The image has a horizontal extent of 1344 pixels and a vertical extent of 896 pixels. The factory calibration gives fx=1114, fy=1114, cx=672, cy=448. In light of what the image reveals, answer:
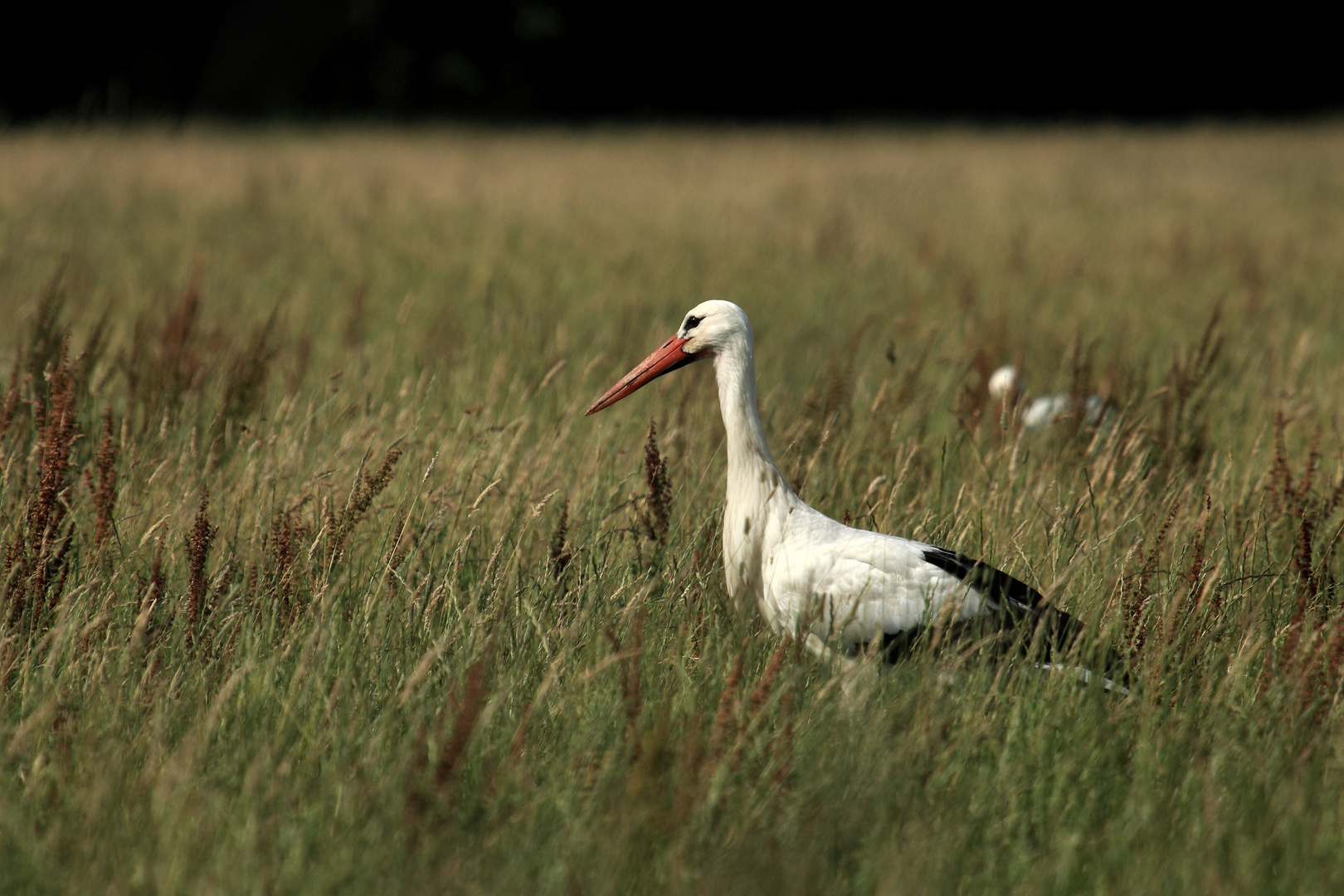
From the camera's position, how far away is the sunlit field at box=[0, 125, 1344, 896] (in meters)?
1.81

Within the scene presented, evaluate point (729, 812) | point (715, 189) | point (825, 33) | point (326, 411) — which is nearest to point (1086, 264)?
point (715, 189)

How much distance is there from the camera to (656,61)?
98.4ft

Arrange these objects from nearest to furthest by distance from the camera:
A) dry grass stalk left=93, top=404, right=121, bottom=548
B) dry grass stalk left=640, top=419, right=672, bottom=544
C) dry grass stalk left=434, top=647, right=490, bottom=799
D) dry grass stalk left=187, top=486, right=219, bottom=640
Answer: dry grass stalk left=434, top=647, right=490, bottom=799 < dry grass stalk left=187, top=486, right=219, bottom=640 < dry grass stalk left=93, top=404, right=121, bottom=548 < dry grass stalk left=640, top=419, right=672, bottom=544

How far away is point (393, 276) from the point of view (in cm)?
664

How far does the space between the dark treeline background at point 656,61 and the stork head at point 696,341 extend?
19.1 meters

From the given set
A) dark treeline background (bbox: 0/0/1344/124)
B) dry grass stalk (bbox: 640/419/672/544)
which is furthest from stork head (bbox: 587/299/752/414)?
dark treeline background (bbox: 0/0/1344/124)

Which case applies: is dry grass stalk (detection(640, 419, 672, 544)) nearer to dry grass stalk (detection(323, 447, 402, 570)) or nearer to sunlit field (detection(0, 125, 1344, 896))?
sunlit field (detection(0, 125, 1344, 896))

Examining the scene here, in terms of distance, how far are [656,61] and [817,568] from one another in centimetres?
2940

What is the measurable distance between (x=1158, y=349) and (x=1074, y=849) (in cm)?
426

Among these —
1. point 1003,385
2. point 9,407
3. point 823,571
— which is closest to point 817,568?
point 823,571

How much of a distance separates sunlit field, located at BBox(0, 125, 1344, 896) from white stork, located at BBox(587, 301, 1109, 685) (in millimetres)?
98

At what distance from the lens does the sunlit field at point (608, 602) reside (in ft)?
5.93

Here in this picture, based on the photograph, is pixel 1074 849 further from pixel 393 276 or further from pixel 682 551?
pixel 393 276

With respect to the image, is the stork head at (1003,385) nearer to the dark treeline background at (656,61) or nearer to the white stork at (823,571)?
the white stork at (823,571)
